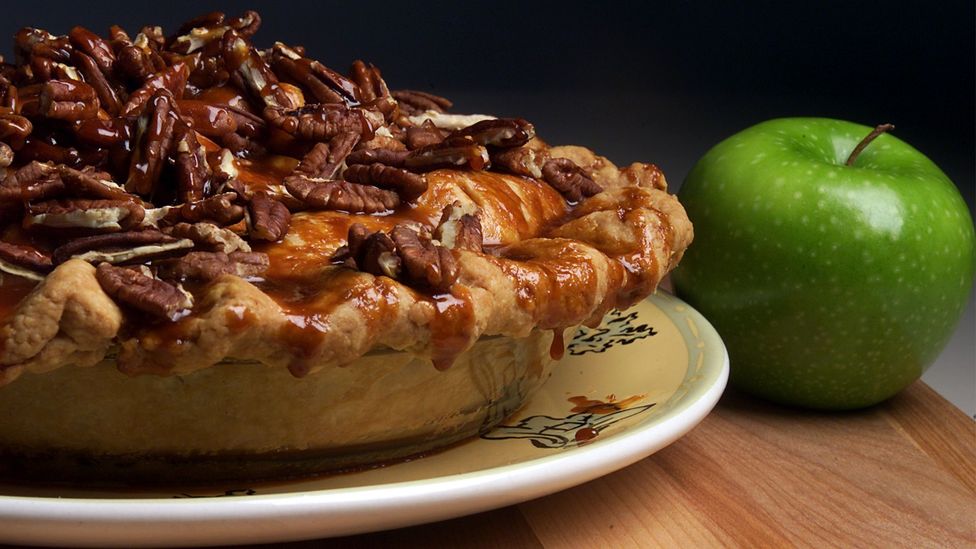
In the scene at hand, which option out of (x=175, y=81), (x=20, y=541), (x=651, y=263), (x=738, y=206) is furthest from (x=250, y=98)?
(x=738, y=206)

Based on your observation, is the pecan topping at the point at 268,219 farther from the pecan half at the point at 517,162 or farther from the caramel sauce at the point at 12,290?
the pecan half at the point at 517,162

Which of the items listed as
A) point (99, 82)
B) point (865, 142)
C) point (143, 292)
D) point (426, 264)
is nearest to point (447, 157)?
point (426, 264)

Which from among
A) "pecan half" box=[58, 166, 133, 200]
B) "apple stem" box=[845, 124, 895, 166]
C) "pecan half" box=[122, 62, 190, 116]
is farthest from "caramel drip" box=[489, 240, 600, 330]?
"apple stem" box=[845, 124, 895, 166]

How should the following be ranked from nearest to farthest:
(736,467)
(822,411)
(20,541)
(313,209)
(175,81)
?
(20,541)
(313,209)
(175,81)
(736,467)
(822,411)

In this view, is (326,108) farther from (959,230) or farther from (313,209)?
(959,230)

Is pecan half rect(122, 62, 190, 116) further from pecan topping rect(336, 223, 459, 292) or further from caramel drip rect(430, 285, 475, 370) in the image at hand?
caramel drip rect(430, 285, 475, 370)

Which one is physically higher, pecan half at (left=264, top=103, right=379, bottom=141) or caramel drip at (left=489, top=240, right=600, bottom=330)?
pecan half at (left=264, top=103, right=379, bottom=141)

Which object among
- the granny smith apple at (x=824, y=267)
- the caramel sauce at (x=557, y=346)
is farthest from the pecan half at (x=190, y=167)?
the granny smith apple at (x=824, y=267)
